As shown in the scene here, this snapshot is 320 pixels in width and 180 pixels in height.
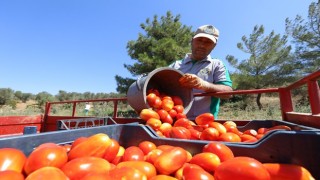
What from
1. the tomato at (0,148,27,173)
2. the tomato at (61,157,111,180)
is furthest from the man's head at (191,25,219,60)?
the tomato at (0,148,27,173)

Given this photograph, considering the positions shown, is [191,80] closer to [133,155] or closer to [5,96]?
[133,155]

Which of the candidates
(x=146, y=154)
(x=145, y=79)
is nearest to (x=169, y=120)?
(x=145, y=79)

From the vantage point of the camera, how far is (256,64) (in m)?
27.9

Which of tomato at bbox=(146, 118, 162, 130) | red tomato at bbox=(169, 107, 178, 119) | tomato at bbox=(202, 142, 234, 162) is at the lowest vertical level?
tomato at bbox=(202, 142, 234, 162)

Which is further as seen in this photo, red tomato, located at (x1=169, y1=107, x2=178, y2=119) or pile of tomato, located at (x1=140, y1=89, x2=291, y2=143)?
red tomato, located at (x1=169, y1=107, x2=178, y2=119)

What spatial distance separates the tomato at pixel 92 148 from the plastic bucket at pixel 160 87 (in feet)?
3.41

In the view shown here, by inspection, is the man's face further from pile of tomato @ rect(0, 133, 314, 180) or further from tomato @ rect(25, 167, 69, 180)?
tomato @ rect(25, 167, 69, 180)

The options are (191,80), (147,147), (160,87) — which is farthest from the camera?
(160,87)

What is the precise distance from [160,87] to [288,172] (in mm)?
2224

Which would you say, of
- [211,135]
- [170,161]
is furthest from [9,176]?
[211,135]

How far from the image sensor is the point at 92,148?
112 cm

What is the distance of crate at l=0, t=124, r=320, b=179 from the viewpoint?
983 millimetres

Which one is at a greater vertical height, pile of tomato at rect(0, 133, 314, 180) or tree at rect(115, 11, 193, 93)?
tree at rect(115, 11, 193, 93)

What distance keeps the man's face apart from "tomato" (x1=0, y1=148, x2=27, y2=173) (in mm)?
2645
